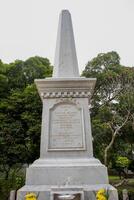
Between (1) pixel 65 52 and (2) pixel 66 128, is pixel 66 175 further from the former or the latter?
(1) pixel 65 52

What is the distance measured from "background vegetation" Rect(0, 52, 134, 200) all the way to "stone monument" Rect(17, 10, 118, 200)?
7.72m

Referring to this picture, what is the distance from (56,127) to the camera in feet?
20.3

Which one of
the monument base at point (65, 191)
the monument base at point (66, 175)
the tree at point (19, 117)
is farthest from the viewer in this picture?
the tree at point (19, 117)

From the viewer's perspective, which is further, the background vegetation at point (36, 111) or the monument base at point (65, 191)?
the background vegetation at point (36, 111)

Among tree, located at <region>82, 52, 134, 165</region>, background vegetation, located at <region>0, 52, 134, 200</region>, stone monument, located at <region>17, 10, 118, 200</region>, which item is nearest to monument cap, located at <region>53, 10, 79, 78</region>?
stone monument, located at <region>17, 10, 118, 200</region>

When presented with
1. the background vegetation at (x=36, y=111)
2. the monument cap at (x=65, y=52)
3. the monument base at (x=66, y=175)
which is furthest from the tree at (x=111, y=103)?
the monument base at (x=66, y=175)

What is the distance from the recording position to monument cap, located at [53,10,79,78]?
23.1 ft

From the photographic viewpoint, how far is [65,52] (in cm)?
727

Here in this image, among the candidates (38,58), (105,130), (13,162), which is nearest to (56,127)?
(13,162)

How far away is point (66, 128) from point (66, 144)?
0.40 metres

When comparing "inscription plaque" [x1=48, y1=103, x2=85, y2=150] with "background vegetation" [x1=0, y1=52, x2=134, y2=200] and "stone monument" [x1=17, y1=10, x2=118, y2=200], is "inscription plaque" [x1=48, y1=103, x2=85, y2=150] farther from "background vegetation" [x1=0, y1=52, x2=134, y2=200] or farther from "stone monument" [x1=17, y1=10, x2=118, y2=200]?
"background vegetation" [x1=0, y1=52, x2=134, y2=200]

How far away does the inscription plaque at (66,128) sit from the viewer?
6062 mm

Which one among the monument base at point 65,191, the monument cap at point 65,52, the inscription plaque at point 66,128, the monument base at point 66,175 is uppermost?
the monument cap at point 65,52

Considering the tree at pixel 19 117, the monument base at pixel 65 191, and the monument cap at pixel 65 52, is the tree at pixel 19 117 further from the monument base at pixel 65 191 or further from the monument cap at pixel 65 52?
the monument base at pixel 65 191
